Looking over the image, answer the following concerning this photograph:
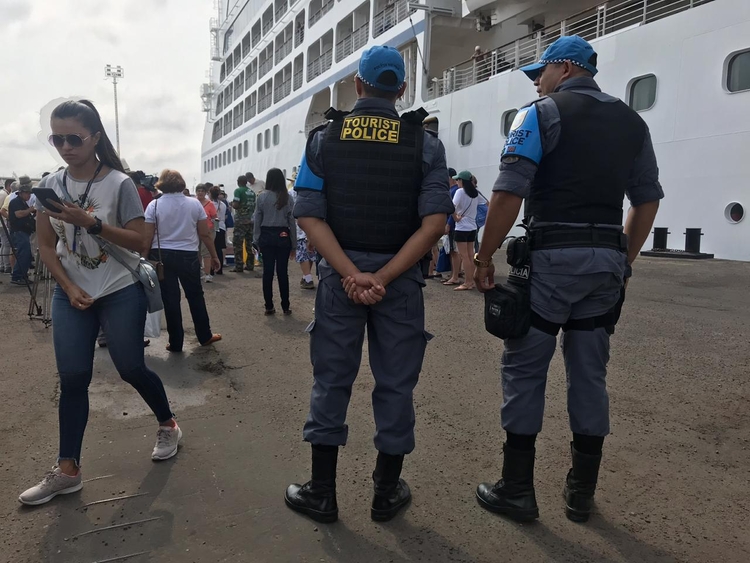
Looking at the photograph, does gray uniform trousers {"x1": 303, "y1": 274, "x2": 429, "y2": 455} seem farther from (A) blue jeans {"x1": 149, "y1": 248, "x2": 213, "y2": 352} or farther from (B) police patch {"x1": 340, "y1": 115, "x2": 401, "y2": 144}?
(A) blue jeans {"x1": 149, "y1": 248, "x2": 213, "y2": 352}

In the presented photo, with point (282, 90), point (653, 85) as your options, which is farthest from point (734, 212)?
point (282, 90)

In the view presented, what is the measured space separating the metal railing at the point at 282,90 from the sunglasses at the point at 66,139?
25388 millimetres

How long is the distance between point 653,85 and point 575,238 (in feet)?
34.1

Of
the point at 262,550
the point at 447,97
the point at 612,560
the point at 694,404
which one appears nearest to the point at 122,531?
the point at 262,550

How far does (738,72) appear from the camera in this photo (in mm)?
9477

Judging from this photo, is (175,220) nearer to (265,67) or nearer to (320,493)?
(320,493)

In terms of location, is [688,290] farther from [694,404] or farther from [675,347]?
[694,404]

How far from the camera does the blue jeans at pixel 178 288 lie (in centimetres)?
483

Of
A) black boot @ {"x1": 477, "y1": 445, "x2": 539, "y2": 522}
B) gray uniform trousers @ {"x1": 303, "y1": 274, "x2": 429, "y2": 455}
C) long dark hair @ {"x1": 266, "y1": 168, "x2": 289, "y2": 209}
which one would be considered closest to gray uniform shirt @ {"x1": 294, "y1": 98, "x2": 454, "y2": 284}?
gray uniform trousers @ {"x1": 303, "y1": 274, "x2": 429, "y2": 455}

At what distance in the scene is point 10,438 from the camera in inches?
120

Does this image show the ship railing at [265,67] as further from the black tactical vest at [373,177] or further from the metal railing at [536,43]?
the black tactical vest at [373,177]

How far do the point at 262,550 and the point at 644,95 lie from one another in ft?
38.3

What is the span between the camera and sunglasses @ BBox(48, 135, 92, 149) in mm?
2422

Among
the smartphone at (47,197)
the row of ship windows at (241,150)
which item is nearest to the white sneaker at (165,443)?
the smartphone at (47,197)
